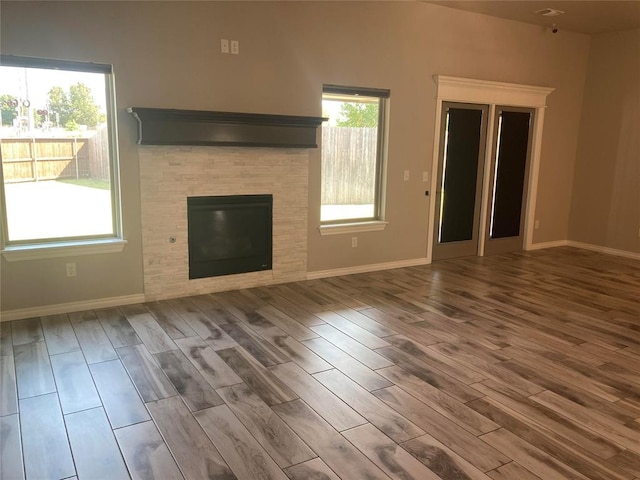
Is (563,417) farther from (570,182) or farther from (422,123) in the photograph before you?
(570,182)

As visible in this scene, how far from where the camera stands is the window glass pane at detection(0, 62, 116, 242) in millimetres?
3844

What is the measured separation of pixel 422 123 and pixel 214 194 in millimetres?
2624

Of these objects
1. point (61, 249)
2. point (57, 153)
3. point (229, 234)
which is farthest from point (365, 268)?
point (57, 153)

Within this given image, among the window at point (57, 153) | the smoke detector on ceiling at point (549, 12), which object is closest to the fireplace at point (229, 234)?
the window at point (57, 153)

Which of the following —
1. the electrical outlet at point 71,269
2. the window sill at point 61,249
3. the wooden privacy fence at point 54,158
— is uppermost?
the wooden privacy fence at point 54,158

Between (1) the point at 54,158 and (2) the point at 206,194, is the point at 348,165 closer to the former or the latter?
(2) the point at 206,194

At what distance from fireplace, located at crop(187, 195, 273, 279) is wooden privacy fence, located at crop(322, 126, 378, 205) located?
806 mm

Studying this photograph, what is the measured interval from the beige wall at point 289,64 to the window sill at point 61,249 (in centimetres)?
6

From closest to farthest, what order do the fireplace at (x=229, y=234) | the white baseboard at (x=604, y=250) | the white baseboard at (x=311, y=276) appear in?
the white baseboard at (x=311, y=276) < the fireplace at (x=229, y=234) < the white baseboard at (x=604, y=250)

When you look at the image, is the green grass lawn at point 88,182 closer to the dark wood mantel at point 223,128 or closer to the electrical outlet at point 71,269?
the dark wood mantel at point 223,128

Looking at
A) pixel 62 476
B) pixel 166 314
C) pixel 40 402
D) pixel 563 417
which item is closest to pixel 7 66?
pixel 166 314

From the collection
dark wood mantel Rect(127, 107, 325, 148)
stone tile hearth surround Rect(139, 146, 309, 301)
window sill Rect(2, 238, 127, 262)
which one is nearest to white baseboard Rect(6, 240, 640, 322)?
stone tile hearth surround Rect(139, 146, 309, 301)

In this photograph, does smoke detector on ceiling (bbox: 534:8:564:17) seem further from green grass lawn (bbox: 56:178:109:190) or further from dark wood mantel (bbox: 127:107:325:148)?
green grass lawn (bbox: 56:178:109:190)

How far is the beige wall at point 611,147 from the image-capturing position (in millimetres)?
6508
